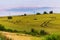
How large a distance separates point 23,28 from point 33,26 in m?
3.12

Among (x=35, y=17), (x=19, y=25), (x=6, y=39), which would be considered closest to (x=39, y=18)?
(x=35, y=17)

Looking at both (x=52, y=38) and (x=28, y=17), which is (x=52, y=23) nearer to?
(x=28, y=17)

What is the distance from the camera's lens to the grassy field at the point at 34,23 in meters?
84.7

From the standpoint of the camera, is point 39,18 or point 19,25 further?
point 39,18

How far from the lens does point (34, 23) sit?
92125 millimetres

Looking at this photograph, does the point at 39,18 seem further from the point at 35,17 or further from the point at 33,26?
the point at 33,26

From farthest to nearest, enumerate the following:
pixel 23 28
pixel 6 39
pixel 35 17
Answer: pixel 35 17, pixel 23 28, pixel 6 39

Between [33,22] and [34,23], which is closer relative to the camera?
[34,23]

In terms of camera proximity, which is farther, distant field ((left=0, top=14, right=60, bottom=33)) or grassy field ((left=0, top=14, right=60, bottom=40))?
distant field ((left=0, top=14, right=60, bottom=33))

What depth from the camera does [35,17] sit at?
100 meters

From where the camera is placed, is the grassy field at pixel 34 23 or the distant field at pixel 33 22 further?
the distant field at pixel 33 22

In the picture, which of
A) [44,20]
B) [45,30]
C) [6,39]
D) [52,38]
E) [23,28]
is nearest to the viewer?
[52,38]

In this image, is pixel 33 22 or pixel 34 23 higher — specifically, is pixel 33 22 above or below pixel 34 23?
above

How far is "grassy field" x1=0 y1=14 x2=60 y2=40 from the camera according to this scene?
84713 mm
